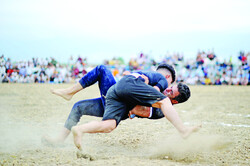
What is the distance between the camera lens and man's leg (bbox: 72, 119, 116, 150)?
3.36m

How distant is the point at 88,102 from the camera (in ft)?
13.7

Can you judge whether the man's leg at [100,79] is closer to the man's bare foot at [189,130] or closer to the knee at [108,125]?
the knee at [108,125]

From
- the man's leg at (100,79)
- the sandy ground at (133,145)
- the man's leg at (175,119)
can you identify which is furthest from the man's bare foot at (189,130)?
the man's leg at (100,79)

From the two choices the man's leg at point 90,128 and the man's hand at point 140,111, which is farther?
the man's hand at point 140,111

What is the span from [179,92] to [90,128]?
119 centimetres

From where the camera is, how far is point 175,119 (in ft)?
10.7

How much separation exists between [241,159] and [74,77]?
20.0m

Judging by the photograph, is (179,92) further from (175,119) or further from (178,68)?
(178,68)

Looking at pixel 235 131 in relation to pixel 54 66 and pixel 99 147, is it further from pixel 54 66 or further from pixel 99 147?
pixel 54 66

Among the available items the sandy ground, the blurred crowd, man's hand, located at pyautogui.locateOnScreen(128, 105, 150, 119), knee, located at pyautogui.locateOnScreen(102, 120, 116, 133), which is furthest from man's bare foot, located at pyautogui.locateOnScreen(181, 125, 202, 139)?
the blurred crowd

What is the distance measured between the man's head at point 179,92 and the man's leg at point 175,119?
15.1 inches

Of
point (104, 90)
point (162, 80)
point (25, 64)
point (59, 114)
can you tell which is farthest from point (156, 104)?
point (25, 64)

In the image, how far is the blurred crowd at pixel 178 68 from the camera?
21.0 meters

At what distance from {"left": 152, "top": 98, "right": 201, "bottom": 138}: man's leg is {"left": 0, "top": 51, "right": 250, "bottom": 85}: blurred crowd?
18.5 meters
